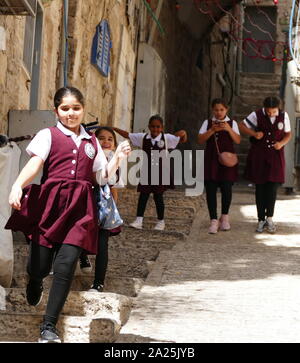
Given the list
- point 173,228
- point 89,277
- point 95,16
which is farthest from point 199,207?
point 89,277

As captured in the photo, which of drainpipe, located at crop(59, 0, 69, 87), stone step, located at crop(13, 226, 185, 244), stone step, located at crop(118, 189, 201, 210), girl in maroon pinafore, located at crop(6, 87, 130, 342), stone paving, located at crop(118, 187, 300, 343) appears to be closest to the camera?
girl in maroon pinafore, located at crop(6, 87, 130, 342)

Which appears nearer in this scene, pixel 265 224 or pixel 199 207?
pixel 265 224

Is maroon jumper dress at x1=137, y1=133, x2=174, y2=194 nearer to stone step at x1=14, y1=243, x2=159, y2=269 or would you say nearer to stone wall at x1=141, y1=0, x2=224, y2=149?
stone step at x1=14, y1=243, x2=159, y2=269

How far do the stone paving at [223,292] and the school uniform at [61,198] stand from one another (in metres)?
0.61

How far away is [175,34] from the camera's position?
646 inches

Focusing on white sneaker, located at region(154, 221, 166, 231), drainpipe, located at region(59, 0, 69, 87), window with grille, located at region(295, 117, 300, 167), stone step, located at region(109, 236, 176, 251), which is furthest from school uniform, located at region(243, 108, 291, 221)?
window with grille, located at region(295, 117, 300, 167)

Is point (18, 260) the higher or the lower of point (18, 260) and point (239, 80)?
the lower

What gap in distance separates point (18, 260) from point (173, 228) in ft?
10.5

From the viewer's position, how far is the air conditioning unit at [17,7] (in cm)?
561

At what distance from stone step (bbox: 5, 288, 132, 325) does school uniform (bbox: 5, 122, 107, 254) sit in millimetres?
506

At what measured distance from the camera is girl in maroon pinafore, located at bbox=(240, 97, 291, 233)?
8.45 meters
